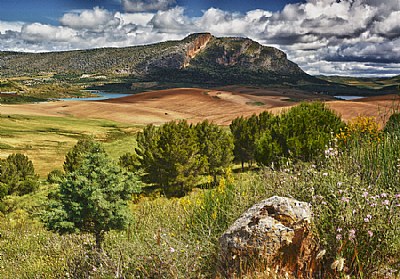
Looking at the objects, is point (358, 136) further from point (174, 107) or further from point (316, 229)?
point (174, 107)

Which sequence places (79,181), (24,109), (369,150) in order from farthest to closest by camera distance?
1. (24,109)
2. (79,181)
3. (369,150)

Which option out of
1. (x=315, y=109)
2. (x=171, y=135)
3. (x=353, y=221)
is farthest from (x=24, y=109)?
(x=353, y=221)

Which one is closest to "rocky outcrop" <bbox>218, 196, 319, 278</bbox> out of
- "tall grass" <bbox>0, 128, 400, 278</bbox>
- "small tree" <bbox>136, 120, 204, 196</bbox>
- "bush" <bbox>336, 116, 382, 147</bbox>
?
"tall grass" <bbox>0, 128, 400, 278</bbox>

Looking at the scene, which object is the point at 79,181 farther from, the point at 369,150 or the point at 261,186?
the point at 369,150

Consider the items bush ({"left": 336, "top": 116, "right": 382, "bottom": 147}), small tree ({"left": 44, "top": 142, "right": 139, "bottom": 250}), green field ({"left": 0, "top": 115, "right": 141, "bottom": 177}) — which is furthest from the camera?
green field ({"left": 0, "top": 115, "right": 141, "bottom": 177})

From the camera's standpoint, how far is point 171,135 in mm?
32844

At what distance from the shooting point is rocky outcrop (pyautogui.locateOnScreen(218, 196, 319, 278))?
3768mm

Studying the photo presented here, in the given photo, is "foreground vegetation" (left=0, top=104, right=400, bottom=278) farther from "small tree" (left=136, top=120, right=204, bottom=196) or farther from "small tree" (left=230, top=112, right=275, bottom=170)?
"small tree" (left=230, top=112, right=275, bottom=170)

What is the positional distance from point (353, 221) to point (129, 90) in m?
202

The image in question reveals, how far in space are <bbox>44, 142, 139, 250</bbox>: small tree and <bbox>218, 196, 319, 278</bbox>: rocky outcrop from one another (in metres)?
4.87

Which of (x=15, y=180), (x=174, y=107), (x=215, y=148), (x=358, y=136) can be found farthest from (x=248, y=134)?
(x=174, y=107)

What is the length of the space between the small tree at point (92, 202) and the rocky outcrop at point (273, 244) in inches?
192

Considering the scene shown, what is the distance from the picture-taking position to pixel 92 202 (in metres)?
8.31

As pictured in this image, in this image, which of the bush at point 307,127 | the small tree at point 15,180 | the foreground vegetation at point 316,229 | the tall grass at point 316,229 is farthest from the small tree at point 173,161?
the tall grass at point 316,229
